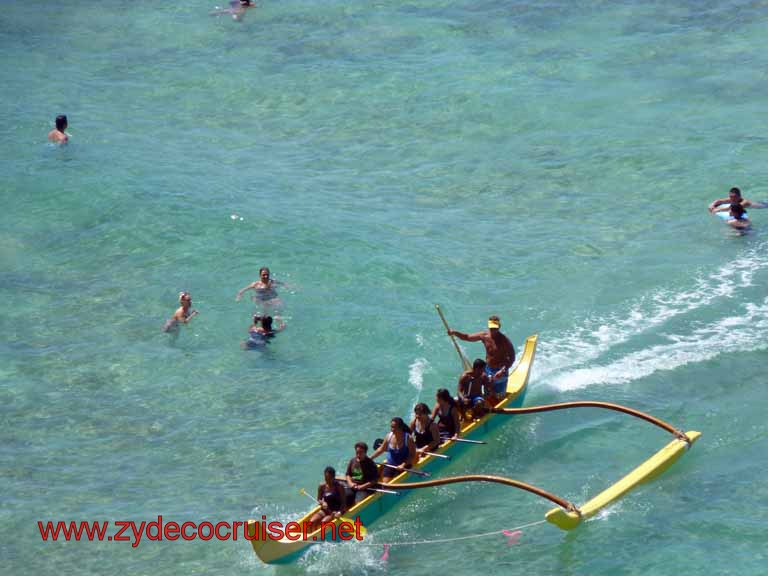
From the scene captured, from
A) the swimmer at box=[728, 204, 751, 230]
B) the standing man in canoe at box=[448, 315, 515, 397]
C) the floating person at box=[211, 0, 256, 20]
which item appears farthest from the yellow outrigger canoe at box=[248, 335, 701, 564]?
the floating person at box=[211, 0, 256, 20]

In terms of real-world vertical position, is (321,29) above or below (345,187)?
above

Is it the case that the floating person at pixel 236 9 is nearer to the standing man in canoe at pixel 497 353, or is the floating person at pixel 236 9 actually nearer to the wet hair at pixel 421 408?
the standing man in canoe at pixel 497 353

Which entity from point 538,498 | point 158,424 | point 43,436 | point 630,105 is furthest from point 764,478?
point 630,105

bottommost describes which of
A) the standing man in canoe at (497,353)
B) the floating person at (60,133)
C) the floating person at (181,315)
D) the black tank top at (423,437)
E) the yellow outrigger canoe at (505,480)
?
the yellow outrigger canoe at (505,480)

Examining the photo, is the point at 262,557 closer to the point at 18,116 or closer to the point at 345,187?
the point at 345,187

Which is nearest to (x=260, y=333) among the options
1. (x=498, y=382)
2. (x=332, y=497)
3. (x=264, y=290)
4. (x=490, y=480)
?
(x=264, y=290)

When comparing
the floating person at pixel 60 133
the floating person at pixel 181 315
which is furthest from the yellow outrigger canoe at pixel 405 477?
the floating person at pixel 60 133
